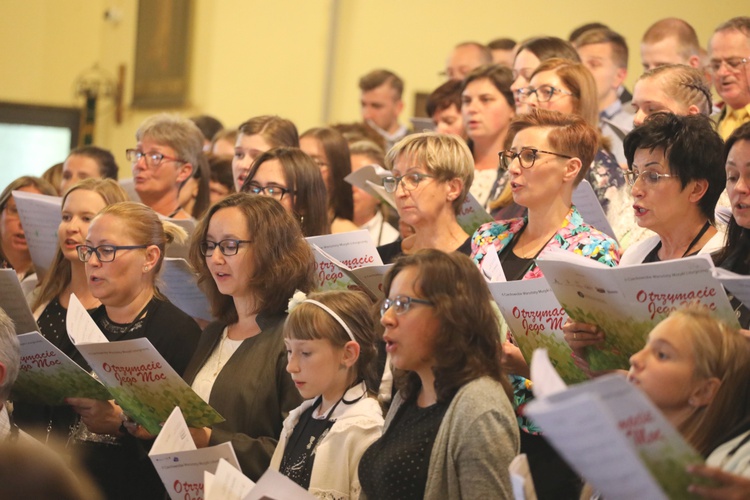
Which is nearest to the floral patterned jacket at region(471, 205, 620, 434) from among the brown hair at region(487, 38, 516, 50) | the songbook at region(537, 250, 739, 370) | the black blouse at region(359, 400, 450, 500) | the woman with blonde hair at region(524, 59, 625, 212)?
the songbook at region(537, 250, 739, 370)

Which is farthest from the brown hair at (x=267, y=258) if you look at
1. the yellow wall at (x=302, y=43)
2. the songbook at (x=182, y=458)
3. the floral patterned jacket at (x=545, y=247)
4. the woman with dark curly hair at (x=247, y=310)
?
the yellow wall at (x=302, y=43)

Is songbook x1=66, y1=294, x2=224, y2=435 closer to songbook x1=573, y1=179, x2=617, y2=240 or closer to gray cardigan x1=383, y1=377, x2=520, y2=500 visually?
gray cardigan x1=383, y1=377, x2=520, y2=500

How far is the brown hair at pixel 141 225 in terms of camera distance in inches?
148

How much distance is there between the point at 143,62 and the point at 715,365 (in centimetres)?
912

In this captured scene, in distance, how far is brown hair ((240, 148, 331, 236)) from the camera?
409 cm

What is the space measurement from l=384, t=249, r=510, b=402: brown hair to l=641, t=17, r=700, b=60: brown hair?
10.3ft

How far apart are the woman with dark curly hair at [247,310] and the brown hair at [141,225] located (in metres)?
0.32

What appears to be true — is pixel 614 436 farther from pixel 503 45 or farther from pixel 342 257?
pixel 503 45

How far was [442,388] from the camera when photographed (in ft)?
8.36

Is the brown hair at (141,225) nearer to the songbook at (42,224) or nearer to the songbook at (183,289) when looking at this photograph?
the songbook at (183,289)

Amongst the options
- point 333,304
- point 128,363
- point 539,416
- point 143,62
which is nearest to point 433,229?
point 333,304

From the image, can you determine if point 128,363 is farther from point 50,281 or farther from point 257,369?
point 50,281

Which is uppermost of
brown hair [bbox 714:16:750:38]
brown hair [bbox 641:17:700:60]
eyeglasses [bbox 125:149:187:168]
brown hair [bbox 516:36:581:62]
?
brown hair [bbox 714:16:750:38]

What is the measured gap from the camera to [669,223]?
303cm
